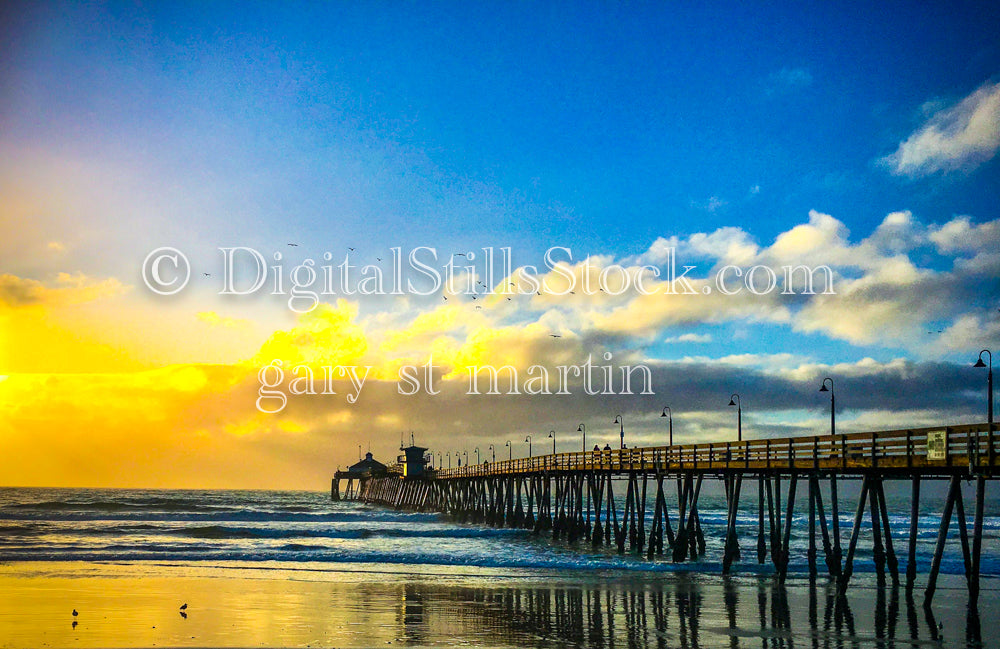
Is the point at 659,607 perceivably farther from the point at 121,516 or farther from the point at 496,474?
the point at 121,516

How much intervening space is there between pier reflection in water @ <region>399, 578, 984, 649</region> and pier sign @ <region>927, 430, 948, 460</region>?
3.10 meters

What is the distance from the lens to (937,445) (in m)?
19.4

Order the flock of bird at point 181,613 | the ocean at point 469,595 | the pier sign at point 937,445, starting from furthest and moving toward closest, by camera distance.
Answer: the pier sign at point 937,445 → the flock of bird at point 181,613 → the ocean at point 469,595

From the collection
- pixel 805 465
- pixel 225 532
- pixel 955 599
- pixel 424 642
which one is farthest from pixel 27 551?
pixel 955 599

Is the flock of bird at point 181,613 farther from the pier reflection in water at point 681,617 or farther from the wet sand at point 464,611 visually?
the pier reflection in water at point 681,617

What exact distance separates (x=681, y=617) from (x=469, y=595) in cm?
534

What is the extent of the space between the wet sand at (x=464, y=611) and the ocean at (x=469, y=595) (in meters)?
0.05

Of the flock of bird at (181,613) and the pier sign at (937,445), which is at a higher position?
the pier sign at (937,445)

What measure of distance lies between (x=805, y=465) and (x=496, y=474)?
32709 millimetres

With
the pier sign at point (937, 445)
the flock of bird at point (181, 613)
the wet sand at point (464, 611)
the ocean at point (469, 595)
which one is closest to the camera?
the wet sand at point (464, 611)

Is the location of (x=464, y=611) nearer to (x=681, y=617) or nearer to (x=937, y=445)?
(x=681, y=617)

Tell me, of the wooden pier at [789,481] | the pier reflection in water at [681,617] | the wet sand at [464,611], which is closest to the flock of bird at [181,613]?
the wet sand at [464,611]

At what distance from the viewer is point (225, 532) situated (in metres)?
46.8

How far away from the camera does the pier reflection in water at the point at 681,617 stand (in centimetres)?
1603
